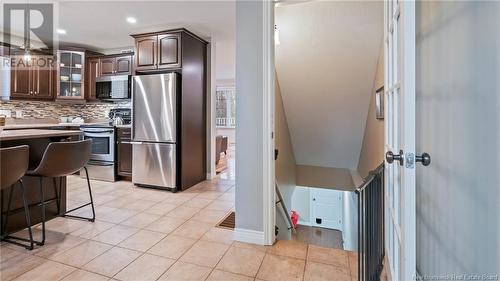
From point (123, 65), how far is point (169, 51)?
1268 millimetres

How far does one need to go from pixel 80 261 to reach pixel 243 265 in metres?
1.21

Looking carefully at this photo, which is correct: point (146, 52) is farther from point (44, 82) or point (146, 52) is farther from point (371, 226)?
point (371, 226)

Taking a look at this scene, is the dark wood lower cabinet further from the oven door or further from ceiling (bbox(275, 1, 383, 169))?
ceiling (bbox(275, 1, 383, 169))

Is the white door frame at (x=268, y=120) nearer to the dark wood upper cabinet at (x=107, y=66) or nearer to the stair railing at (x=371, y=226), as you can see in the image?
the stair railing at (x=371, y=226)

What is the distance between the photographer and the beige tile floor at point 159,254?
5.62 feet

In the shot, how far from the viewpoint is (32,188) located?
2.36 meters

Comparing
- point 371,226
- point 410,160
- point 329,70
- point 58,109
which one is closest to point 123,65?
point 58,109

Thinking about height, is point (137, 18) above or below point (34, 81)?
above

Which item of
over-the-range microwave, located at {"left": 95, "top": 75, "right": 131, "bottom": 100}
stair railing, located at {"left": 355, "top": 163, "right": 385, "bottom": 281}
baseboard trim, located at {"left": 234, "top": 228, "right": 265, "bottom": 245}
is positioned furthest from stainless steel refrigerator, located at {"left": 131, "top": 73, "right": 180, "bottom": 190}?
stair railing, located at {"left": 355, "top": 163, "right": 385, "bottom": 281}

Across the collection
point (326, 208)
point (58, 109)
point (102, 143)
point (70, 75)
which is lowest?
point (326, 208)

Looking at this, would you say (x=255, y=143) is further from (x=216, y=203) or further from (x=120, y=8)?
(x=120, y=8)

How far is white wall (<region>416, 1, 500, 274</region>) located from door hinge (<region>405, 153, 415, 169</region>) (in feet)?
0.81

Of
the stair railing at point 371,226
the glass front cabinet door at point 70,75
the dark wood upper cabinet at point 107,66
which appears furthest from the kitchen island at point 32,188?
the glass front cabinet door at point 70,75

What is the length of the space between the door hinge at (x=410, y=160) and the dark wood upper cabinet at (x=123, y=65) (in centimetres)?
450
